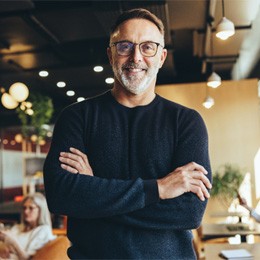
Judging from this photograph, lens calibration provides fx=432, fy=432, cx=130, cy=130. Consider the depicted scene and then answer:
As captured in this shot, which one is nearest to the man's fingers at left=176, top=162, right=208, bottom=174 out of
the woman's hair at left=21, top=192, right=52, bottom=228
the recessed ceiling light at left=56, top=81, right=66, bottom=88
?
the woman's hair at left=21, top=192, right=52, bottom=228

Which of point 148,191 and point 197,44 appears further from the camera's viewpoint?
point 197,44

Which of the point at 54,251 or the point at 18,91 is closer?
the point at 54,251

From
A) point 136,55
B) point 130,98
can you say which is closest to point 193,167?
point 130,98

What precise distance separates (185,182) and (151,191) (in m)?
0.14

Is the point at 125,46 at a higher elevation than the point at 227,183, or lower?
higher

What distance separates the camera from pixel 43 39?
6.98m

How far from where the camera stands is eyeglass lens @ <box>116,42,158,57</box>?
1.49m

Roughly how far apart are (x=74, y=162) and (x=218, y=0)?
5.16 metres

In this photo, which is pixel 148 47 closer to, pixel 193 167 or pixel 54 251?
pixel 193 167

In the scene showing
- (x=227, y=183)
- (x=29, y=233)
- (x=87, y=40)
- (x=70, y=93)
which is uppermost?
(x=87, y=40)

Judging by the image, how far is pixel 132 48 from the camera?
4.89 feet

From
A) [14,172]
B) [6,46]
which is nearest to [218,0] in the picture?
[6,46]

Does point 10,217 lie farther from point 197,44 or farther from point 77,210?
point 77,210

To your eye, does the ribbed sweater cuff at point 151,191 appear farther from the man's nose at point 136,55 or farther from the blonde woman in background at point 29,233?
the blonde woman in background at point 29,233
